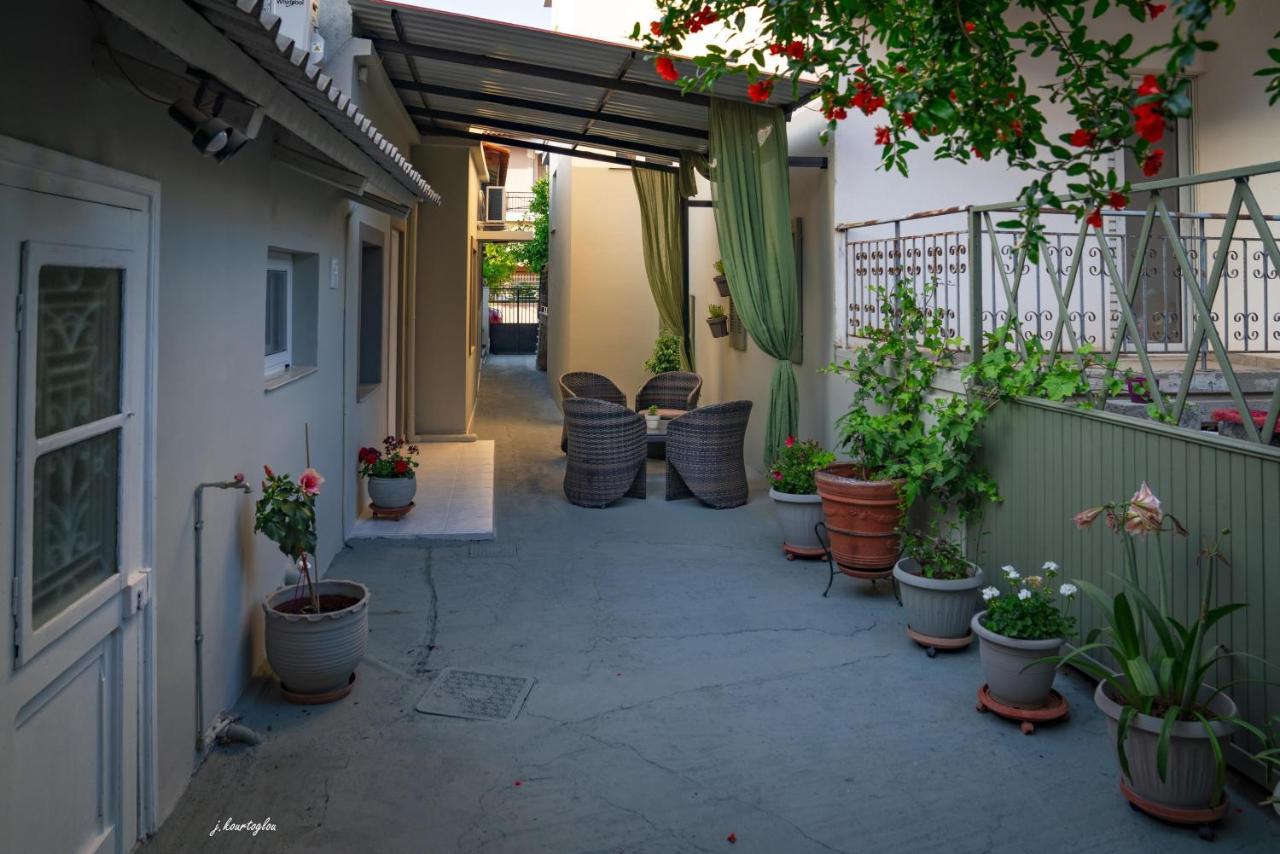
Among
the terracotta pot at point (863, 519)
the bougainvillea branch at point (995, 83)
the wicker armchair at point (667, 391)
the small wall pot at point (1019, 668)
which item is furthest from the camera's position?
the wicker armchair at point (667, 391)

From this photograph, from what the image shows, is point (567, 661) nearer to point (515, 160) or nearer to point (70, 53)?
point (70, 53)

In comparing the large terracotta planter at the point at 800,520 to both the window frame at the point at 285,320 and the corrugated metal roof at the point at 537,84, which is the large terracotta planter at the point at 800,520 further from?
the window frame at the point at 285,320

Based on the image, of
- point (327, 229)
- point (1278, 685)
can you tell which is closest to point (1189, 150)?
point (1278, 685)

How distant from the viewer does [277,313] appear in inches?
193

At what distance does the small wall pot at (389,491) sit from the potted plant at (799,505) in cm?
247

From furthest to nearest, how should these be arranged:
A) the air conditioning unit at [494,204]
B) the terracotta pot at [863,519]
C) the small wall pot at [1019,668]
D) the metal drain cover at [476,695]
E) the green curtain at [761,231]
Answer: the air conditioning unit at [494,204] → the green curtain at [761,231] → the terracotta pot at [863,519] → the metal drain cover at [476,695] → the small wall pot at [1019,668]

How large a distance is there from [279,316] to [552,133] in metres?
4.30

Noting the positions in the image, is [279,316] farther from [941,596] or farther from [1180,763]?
[1180,763]

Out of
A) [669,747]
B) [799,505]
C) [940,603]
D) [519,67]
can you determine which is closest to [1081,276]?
[799,505]

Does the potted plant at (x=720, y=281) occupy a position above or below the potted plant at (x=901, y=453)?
above

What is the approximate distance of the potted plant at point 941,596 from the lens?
4203mm

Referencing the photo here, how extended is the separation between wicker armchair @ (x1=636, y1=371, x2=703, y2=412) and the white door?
7005 mm

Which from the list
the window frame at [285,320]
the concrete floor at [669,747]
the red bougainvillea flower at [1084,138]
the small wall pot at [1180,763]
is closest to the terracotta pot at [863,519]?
the concrete floor at [669,747]

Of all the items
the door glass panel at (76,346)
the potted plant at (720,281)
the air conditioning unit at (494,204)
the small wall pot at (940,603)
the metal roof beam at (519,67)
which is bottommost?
the small wall pot at (940,603)
